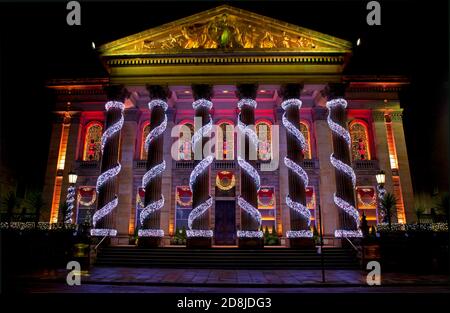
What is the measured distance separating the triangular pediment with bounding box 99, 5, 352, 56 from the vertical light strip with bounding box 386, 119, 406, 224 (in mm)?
8745

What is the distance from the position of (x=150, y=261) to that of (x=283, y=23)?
56.1 feet

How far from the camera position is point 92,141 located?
28.1 metres

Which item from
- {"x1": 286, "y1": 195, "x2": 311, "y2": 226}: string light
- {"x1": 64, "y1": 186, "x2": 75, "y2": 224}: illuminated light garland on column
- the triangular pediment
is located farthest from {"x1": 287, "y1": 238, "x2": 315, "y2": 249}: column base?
{"x1": 64, "y1": 186, "x2": 75, "y2": 224}: illuminated light garland on column

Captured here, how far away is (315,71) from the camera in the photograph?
23.0m

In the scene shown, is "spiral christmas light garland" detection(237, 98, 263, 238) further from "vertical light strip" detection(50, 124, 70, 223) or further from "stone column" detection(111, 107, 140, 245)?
"vertical light strip" detection(50, 124, 70, 223)

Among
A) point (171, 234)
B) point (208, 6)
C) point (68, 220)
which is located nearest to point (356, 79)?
point (208, 6)

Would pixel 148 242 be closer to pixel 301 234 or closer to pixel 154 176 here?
pixel 154 176

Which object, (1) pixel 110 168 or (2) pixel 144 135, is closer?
(1) pixel 110 168

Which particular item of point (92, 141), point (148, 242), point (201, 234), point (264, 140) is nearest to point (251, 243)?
point (201, 234)

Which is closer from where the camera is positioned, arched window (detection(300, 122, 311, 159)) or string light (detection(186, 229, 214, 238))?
string light (detection(186, 229, 214, 238))

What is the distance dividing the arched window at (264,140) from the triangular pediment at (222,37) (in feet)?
22.8

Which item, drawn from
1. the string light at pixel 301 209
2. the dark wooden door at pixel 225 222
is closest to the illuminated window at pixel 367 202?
the string light at pixel 301 209

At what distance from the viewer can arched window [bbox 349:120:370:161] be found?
2722cm

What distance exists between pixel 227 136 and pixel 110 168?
31.4 feet
